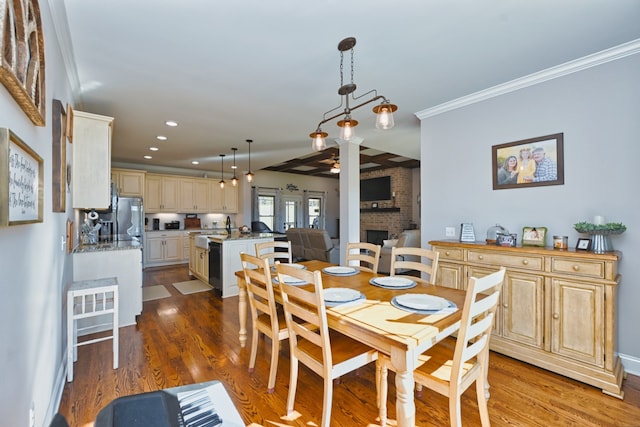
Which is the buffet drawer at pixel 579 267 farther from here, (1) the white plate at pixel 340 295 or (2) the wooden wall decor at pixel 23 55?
(2) the wooden wall decor at pixel 23 55

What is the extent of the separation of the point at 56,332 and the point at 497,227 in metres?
3.74

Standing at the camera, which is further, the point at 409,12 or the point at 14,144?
the point at 409,12

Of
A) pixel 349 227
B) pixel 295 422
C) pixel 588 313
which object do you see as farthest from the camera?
pixel 349 227

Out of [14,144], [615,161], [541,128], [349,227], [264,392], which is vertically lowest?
[264,392]

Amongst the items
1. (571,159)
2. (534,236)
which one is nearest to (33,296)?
(534,236)

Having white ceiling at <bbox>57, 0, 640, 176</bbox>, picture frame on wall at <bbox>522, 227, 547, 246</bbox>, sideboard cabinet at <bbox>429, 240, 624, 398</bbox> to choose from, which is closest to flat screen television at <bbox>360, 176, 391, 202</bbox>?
white ceiling at <bbox>57, 0, 640, 176</bbox>

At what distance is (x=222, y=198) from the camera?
7898 mm

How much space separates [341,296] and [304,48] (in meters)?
1.86

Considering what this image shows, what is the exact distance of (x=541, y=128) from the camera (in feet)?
8.70

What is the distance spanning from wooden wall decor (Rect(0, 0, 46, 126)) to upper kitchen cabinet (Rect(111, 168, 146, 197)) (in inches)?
224

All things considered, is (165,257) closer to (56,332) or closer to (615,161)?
(56,332)

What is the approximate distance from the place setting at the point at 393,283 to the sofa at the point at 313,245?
135 inches

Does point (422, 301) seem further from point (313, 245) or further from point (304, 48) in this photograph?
point (313, 245)

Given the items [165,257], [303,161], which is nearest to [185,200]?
[165,257]
